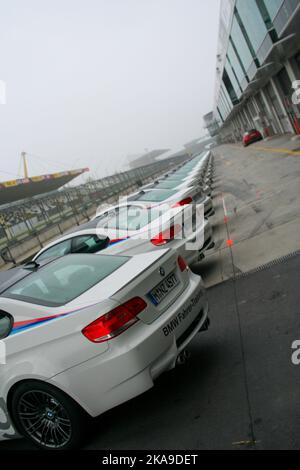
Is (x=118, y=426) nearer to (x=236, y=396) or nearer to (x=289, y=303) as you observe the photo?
(x=236, y=396)

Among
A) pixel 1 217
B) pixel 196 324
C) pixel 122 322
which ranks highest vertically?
pixel 1 217

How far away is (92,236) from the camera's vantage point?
7727 millimetres

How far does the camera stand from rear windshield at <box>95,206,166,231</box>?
302 inches

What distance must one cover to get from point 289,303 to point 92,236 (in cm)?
353

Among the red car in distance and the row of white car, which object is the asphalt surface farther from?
the red car in distance

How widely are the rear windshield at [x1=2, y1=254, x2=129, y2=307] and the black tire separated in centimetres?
69

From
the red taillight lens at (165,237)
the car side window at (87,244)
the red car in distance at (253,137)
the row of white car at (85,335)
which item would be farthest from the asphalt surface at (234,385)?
the red car in distance at (253,137)

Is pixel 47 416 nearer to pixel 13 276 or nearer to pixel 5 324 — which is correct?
pixel 5 324

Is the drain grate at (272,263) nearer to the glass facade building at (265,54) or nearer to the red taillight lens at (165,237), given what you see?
the red taillight lens at (165,237)

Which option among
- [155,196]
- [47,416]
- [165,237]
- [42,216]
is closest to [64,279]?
[47,416]

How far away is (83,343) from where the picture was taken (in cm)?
364

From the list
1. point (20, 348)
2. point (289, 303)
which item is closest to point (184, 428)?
point (20, 348)

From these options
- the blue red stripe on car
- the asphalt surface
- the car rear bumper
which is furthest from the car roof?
the asphalt surface

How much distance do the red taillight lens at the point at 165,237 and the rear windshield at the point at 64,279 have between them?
2.10 metres
